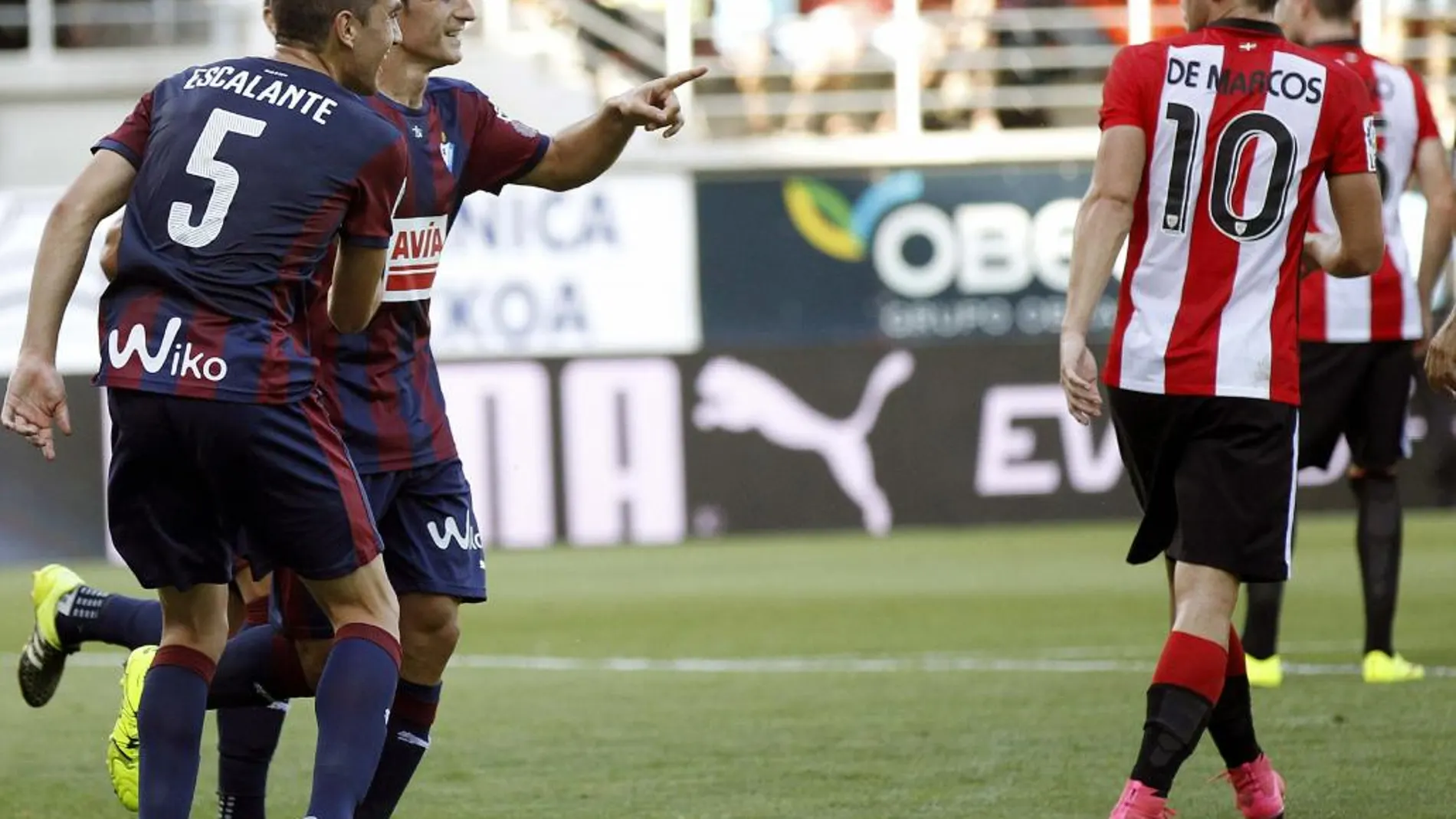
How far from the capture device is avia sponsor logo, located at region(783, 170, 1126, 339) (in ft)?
51.2

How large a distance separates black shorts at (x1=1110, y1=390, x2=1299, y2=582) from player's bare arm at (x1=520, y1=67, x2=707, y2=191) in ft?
3.54

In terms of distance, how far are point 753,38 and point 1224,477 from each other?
1365cm

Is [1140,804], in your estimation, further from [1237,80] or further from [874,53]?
[874,53]

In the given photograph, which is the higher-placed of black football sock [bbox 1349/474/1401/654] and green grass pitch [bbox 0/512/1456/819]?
black football sock [bbox 1349/474/1401/654]

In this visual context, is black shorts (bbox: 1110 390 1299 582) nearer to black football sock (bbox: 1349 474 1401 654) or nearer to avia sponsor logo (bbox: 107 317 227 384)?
avia sponsor logo (bbox: 107 317 227 384)

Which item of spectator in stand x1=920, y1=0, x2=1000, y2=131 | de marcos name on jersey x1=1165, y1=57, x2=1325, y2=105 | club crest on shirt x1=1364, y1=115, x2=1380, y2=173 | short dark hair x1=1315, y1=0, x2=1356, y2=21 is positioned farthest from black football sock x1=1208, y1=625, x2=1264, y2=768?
spectator in stand x1=920, y1=0, x2=1000, y2=131

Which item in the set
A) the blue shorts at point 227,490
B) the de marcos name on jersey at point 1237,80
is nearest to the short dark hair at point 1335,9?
the de marcos name on jersey at point 1237,80

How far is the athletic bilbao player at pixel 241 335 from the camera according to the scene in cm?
389

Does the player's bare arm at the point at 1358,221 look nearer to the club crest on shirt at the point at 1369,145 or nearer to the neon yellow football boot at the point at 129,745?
the club crest on shirt at the point at 1369,145

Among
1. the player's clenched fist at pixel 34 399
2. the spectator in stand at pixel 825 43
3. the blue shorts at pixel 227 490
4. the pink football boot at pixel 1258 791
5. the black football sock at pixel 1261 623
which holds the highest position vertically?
the spectator in stand at pixel 825 43

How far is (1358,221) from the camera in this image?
15.5ft

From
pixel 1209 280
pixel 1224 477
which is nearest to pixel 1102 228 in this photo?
pixel 1209 280

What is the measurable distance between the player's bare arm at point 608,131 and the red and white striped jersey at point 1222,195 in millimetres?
879

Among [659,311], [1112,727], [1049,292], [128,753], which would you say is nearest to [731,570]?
[659,311]
